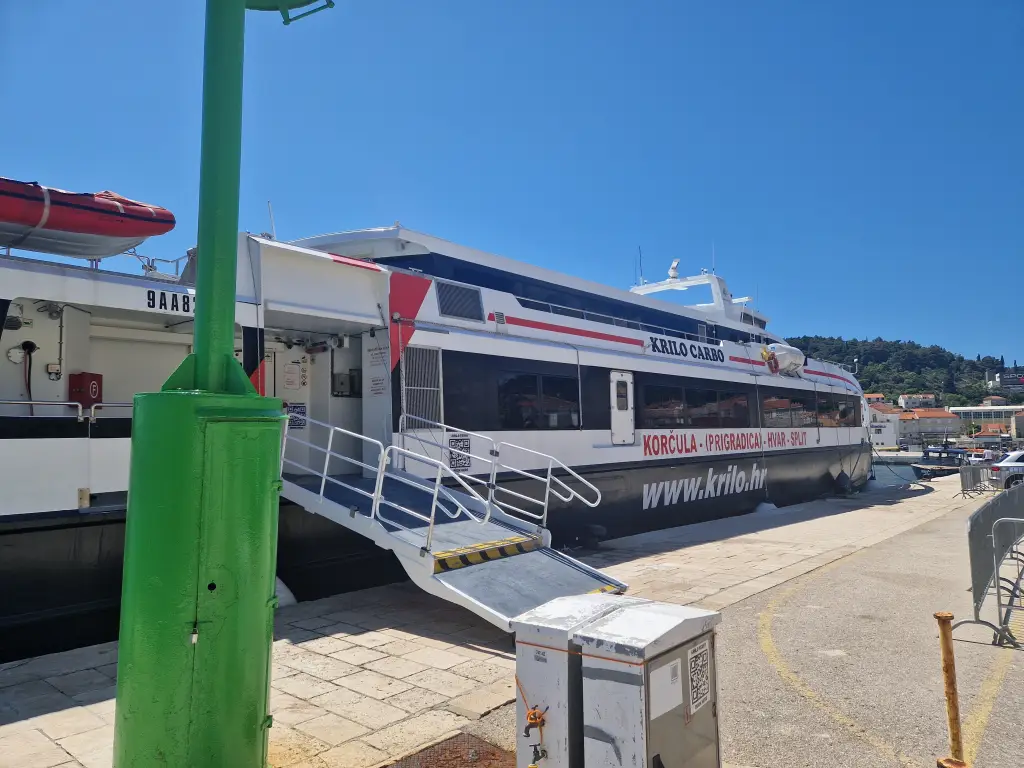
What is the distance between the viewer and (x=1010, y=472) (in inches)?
813

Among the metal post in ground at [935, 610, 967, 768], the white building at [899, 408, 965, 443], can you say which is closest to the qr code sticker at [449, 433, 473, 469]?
the metal post in ground at [935, 610, 967, 768]

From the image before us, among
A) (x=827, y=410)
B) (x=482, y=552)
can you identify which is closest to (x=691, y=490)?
(x=482, y=552)

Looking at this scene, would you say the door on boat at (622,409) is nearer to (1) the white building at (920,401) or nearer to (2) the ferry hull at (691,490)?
(2) the ferry hull at (691,490)

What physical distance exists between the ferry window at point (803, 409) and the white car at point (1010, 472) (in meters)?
6.09

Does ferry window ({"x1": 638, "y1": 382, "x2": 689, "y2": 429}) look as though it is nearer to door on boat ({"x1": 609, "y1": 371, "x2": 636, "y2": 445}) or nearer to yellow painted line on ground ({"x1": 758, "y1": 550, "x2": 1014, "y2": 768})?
door on boat ({"x1": 609, "y1": 371, "x2": 636, "y2": 445})

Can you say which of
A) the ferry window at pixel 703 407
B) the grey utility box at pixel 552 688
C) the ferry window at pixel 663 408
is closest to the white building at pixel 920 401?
the ferry window at pixel 703 407

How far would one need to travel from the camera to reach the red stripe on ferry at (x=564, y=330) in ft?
34.9

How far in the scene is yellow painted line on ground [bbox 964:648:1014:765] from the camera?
12.9ft

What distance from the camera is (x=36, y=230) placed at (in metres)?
6.74

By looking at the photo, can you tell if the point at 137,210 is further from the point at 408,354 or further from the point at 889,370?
the point at 889,370

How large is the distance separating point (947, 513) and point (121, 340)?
16136mm

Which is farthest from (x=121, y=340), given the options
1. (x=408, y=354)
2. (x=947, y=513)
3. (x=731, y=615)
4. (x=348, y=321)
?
(x=947, y=513)

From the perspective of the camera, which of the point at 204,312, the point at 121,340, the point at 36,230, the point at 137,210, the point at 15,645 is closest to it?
the point at 204,312

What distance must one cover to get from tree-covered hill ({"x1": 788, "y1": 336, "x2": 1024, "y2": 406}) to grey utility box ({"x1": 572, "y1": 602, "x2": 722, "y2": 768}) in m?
149
